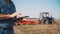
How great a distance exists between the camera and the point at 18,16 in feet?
2.75

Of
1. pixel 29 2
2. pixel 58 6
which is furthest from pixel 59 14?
pixel 29 2

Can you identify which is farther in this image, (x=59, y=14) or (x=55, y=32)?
(x=55, y=32)

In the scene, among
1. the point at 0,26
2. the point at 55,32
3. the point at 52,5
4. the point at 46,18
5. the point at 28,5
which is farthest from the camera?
the point at 46,18

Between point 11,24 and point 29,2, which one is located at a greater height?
point 29,2

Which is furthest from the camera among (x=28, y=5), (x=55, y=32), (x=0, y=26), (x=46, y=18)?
(x=46, y=18)

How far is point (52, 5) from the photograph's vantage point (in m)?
2.20

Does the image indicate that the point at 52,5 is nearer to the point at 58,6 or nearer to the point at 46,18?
the point at 58,6

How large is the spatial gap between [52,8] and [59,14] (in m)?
0.12

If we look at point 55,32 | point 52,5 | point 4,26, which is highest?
point 52,5

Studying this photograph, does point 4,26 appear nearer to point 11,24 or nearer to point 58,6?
point 11,24

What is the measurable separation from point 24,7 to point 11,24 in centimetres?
121

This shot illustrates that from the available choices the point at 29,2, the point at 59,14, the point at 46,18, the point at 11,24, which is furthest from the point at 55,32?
the point at 11,24

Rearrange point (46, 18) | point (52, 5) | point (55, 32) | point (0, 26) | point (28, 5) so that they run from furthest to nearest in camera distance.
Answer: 1. point (46, 18)
2. point (55, 32)
3. point (52, 5)
4. point (28, 5)
5. point (0, 26)

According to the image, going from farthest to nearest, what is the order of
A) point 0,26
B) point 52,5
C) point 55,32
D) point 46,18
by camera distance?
point 46,18 < point 55,32 < point 52,5 < point 0,26
